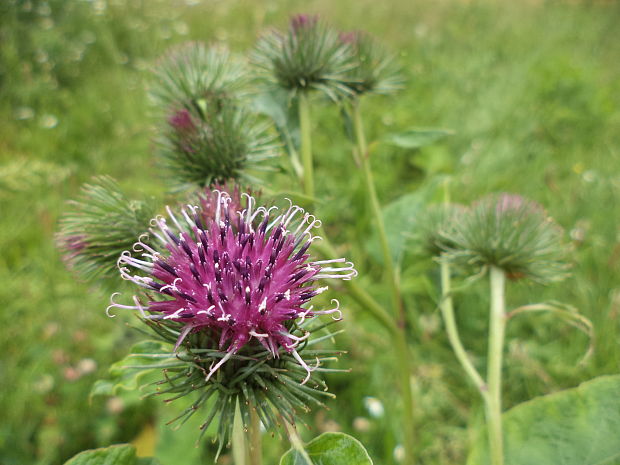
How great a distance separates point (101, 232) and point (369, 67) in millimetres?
1146

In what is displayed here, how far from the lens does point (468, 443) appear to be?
86.7 inches

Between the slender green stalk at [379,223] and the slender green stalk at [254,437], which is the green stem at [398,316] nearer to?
the slender green stalk at [379,223]

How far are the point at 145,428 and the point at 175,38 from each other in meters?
4.40

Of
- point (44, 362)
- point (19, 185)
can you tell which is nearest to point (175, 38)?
point (19, 185)

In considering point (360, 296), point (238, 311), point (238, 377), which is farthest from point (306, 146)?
point (238, 377)

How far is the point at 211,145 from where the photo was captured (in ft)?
5.49

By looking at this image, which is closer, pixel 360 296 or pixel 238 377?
pixel 238 377

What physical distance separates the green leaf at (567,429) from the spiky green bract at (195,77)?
141 cm

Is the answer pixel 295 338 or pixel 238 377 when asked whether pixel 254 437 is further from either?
pixel 295 338

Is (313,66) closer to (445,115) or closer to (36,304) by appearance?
(36,304)

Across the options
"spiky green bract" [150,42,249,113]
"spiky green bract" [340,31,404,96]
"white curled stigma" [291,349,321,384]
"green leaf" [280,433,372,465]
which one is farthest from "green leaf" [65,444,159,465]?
"spiky green bract" [340,31,404,96]

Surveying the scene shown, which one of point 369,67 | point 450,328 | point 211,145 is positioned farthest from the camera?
point 369,67

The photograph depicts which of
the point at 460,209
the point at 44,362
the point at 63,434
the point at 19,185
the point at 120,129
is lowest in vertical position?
the point at 63,434

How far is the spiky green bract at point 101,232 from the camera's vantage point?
153 cm
